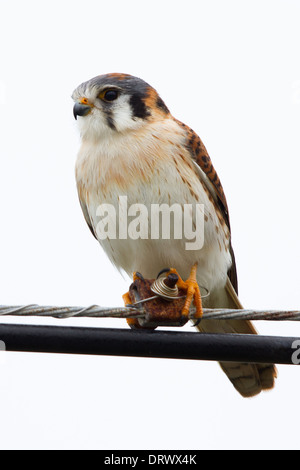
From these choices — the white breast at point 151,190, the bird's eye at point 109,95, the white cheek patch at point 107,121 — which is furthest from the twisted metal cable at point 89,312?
the bird's eye at point 109,95

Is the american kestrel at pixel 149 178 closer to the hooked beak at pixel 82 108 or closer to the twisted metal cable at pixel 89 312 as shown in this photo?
the hooked beak at pixel 82 108

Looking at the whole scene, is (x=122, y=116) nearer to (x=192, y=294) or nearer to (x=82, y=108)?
(x=82, y=108)

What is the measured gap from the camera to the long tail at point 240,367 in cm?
471

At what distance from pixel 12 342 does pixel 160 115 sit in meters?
2.46

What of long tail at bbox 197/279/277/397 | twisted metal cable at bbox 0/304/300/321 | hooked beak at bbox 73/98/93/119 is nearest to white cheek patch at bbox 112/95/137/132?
hooked beak at bbox 73/98/93/119

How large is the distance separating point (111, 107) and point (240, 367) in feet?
6.66

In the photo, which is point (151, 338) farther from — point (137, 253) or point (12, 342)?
point (137, 253)

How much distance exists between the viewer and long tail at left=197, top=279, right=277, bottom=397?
4707 millimetres

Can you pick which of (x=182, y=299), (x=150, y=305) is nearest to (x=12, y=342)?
(x=150, y=305)

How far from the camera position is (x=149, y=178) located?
4422 millimetres

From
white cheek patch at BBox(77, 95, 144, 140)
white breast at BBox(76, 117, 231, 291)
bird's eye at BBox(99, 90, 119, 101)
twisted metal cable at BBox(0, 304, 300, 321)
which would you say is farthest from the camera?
bird's eye at BBox(99, 90, 119, 101)

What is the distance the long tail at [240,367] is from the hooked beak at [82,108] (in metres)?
1.62

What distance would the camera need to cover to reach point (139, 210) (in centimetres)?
438

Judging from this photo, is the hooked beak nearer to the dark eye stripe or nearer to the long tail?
the dark eye stripe
